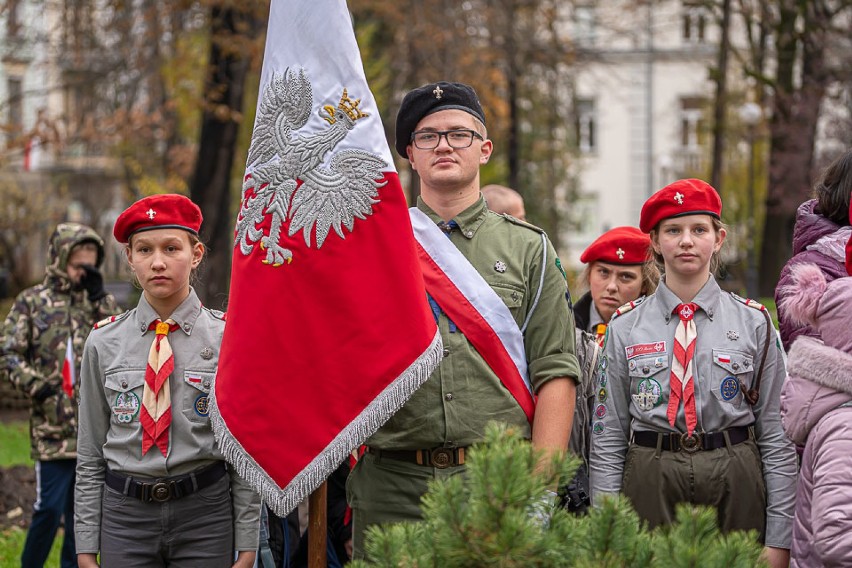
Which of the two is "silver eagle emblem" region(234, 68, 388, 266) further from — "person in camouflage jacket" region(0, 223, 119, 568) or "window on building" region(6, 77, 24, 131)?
"window on building" region(6, 77, 24, 131)

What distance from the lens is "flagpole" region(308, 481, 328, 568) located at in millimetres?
3846

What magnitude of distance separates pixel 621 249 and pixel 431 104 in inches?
78.2

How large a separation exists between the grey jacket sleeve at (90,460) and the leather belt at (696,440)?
2.03m

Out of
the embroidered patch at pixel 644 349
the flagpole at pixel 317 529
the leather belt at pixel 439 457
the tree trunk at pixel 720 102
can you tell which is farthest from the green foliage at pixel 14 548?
the tree trunk at pixel 720 102

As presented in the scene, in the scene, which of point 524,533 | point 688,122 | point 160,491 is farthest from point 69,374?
point 688,122

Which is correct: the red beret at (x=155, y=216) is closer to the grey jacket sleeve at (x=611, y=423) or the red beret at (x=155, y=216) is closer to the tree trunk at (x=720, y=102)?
the grey jacket sleeve at (x=611, y=423)

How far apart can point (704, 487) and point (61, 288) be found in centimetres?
433

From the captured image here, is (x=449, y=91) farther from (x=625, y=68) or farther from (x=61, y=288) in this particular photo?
(x=625, y=68)

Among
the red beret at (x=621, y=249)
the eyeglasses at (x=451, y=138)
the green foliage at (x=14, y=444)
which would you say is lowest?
the green foliage at (x=14, y=444)

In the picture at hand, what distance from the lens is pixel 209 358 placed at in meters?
4.64

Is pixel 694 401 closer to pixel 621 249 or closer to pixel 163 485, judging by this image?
pixel 621 249

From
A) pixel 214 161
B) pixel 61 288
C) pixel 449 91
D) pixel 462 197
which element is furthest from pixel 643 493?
pixel 214 161

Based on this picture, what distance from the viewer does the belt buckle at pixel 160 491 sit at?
4434 mm

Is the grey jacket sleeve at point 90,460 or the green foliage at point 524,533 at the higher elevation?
the green foliage at point 524,533
